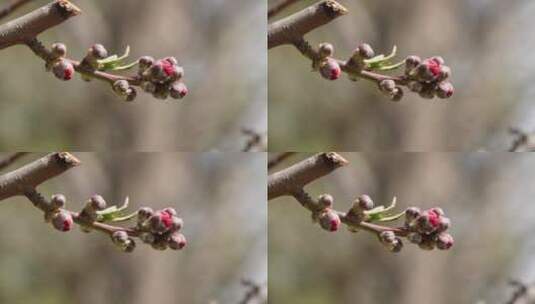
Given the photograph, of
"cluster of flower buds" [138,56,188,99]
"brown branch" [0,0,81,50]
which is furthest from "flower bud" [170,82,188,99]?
"brown branch" [0,0,81,50]

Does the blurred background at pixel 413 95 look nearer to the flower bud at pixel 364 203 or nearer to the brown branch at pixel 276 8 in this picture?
the brown branch at pixel 276 8

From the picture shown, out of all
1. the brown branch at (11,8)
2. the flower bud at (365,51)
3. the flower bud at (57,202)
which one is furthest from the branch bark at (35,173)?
the flower bud at (365,51)

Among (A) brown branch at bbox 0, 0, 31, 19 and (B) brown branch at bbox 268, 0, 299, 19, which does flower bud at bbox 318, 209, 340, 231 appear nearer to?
(B) brown branch at bbox 268, 0, 299, 19

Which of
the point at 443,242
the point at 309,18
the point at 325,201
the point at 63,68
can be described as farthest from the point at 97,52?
the point at 443,242

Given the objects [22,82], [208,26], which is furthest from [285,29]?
[22,82]

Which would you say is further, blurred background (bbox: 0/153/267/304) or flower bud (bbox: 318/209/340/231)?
blurred background (bbox: 0/153/267/304)

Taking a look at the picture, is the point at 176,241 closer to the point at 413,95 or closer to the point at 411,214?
the point at 411,214
